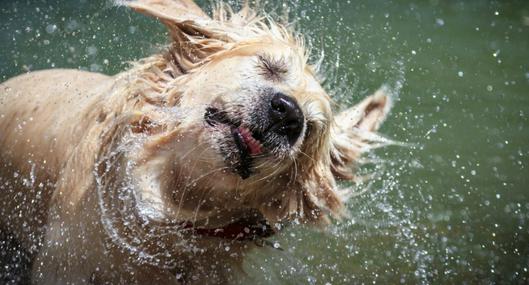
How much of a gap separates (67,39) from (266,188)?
4.40 metres

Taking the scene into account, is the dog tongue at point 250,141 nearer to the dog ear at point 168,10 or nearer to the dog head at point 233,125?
the dog head at point 233,125

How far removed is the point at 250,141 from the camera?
3209mm

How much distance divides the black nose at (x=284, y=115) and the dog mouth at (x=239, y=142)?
0.30 feet

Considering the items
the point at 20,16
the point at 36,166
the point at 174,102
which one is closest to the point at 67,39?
the point at 20,16

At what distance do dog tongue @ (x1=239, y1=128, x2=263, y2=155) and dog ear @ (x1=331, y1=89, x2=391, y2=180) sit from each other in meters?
0.75

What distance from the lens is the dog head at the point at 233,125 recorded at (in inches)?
127

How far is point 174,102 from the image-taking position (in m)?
3.49

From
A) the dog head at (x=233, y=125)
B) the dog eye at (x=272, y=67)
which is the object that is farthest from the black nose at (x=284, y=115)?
the dog eye at (x=272, y=67)

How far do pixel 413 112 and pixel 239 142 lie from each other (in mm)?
4416

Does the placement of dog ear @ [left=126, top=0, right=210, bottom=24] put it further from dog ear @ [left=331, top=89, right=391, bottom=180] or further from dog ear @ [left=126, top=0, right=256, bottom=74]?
dog ear @ [left=331, top=89, right=391, bottom=180]

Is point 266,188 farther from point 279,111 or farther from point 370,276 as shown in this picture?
point 370,276

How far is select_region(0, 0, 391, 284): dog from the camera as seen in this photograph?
327 cm

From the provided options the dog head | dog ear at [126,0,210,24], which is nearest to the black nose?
the dog head

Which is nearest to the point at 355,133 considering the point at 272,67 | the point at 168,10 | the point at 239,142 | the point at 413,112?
the point at 272,67
